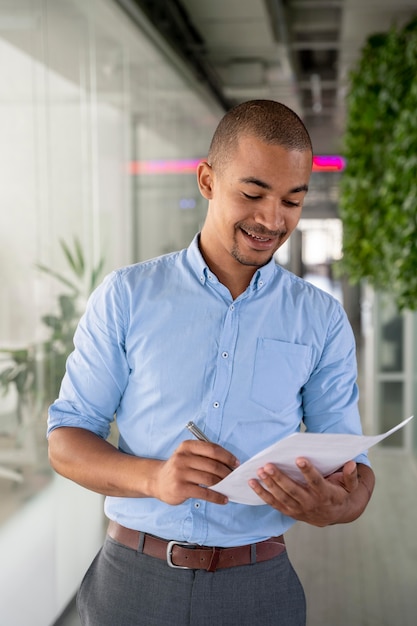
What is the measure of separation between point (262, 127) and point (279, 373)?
1.53ft

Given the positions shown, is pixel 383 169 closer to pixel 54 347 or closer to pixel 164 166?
pixel 164 166

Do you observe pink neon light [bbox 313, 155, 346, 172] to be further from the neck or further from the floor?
the neck

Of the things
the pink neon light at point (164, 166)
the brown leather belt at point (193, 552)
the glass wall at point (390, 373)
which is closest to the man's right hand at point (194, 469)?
the brown leather belt at point (193, 552)

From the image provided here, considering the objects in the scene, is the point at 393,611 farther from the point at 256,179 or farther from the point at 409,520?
the point at 256,179

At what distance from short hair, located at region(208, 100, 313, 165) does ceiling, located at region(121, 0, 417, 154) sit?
3429 mm

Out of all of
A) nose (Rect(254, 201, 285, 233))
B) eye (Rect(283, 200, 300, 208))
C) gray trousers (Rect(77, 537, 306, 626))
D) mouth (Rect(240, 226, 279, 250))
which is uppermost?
eye (Rect(283, 200, 300, 208))

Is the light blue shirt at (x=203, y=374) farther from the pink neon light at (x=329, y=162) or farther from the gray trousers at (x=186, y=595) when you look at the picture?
the pink neon light at (x=329, y=162)

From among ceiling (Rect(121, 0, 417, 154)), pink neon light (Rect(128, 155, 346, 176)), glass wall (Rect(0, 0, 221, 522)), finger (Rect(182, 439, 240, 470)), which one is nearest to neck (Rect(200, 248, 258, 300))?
finger (Rect(182, 439, 240, 470))

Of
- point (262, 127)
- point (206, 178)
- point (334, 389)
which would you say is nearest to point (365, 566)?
point (334, 389)

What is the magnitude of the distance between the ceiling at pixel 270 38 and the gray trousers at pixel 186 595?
3.87 m

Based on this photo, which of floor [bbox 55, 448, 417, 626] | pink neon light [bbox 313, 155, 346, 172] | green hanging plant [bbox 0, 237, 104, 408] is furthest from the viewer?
pink neon light [bbox 313, 155, 346, 172]

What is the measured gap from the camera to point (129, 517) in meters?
1.49

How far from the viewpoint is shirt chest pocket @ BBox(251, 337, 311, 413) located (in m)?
1.47

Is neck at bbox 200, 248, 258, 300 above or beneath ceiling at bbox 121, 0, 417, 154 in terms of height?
beneath
